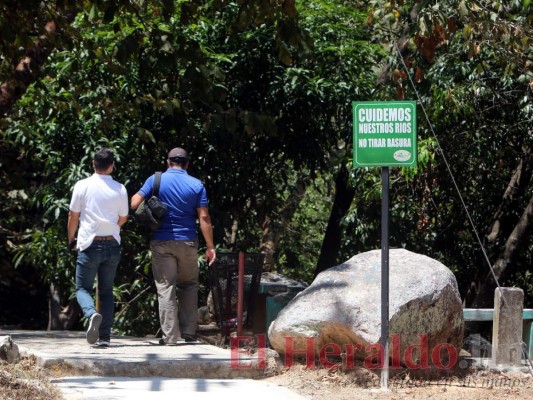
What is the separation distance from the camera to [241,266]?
30.5 feet

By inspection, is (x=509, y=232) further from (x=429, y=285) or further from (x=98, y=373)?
(x=98, y=373)

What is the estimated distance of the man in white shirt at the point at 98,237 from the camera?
340 inches

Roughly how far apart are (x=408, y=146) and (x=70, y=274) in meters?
4.71

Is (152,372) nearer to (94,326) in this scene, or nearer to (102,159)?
(94,326)

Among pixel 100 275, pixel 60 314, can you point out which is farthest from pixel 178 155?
pixel 60 314

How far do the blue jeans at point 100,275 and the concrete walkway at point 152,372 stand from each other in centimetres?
32

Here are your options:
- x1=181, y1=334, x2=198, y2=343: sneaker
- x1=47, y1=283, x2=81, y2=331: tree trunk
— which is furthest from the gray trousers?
x1=47, y1=283, x2=81, y2=331: tree trunk

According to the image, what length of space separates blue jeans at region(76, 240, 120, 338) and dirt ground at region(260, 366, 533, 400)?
5.21ft

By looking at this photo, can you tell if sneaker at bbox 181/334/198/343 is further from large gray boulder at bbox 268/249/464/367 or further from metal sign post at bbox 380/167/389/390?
metal sign post at bbox 380/167/389/390

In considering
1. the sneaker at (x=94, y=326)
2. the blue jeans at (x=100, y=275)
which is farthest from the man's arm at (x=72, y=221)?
the sneaker at (x=94, y=326)

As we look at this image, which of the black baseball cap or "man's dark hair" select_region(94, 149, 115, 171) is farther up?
the black baseball cap

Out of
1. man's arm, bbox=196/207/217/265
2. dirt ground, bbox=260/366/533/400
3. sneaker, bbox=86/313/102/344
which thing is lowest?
dirt ground, bbox=260/366/533/400

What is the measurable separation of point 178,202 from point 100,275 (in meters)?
0.93

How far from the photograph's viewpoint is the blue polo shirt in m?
8.93
